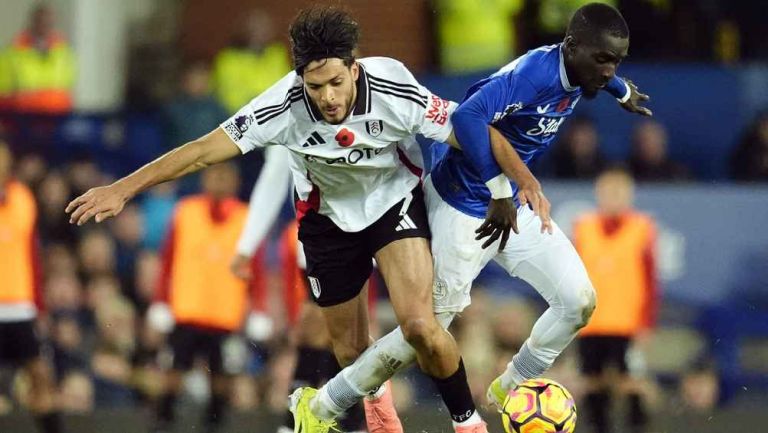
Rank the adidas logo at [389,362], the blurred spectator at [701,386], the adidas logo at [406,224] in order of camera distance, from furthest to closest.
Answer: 1. the blurred spectator at [701,386]
2. the adidas logo at [389,362]
3. the adidas logo at [406,224]

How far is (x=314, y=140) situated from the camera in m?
7.77

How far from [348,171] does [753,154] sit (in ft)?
19.8

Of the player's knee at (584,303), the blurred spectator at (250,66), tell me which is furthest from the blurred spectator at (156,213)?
the player's knee at (584,303)

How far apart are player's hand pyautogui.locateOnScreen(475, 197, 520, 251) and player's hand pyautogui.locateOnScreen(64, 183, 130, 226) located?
1.56 m

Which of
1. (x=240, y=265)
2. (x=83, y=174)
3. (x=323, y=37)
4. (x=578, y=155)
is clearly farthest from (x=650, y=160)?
(x=323, y=37)

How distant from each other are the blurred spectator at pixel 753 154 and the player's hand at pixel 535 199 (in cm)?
590

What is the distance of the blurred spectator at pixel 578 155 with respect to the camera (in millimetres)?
12914

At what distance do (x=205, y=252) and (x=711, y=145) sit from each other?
4038mm

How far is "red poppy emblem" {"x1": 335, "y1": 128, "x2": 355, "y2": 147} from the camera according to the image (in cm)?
773

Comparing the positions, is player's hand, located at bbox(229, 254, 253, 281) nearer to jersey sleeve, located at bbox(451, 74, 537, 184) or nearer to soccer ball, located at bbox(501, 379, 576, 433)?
soccer ball, located at bbox(501, 379, 576, 433)

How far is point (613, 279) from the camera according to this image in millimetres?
12148

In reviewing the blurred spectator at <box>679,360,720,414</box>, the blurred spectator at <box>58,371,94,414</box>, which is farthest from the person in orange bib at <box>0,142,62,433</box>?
the blurred spectator at <box>679,360,720,414</box>

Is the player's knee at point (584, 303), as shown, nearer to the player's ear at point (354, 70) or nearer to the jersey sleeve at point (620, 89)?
the jersey sleeve at point (620, 89)

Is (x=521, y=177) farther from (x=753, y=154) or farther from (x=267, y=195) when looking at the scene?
(x=753, y=154)
